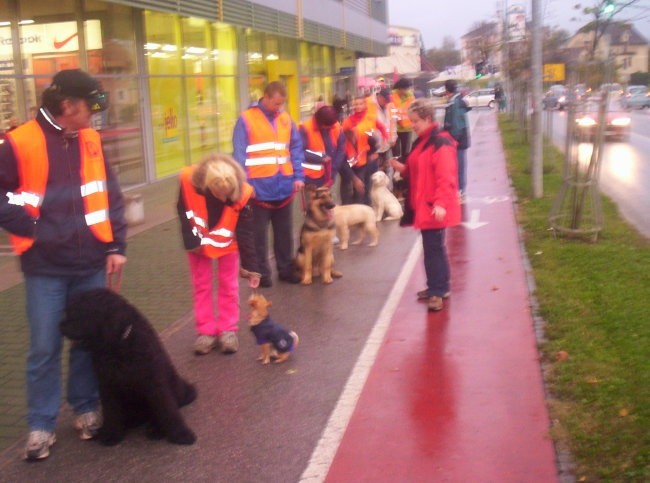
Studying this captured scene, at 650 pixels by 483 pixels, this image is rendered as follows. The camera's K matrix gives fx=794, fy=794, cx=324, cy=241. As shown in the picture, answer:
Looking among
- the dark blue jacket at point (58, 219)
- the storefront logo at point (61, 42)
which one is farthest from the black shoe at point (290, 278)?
the storefront logo at point (61, 42)

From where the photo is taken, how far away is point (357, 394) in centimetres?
543

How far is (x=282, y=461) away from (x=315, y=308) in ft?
10.7

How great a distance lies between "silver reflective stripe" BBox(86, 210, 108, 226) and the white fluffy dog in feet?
26.0

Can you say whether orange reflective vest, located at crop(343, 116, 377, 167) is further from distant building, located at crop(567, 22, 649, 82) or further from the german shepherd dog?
distant building, located at crop(567, 22, 649, 82)

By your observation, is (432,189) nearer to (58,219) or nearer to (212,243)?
(212,243)

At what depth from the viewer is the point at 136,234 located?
38.7ft

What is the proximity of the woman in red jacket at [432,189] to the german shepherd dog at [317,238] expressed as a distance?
43.3 inches

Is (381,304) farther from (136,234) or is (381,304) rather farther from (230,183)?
(136,234)

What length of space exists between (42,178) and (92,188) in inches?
11.3

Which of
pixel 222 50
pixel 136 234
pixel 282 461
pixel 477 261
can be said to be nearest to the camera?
pixel 282 461

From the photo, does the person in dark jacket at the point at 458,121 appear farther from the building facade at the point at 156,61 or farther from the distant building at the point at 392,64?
the distant building at the point at 392,64

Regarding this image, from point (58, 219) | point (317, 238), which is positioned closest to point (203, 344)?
point (58, 219)

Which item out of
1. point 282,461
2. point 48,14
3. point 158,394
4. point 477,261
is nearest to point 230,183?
point 158,394

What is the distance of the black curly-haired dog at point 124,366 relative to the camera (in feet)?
14.3
